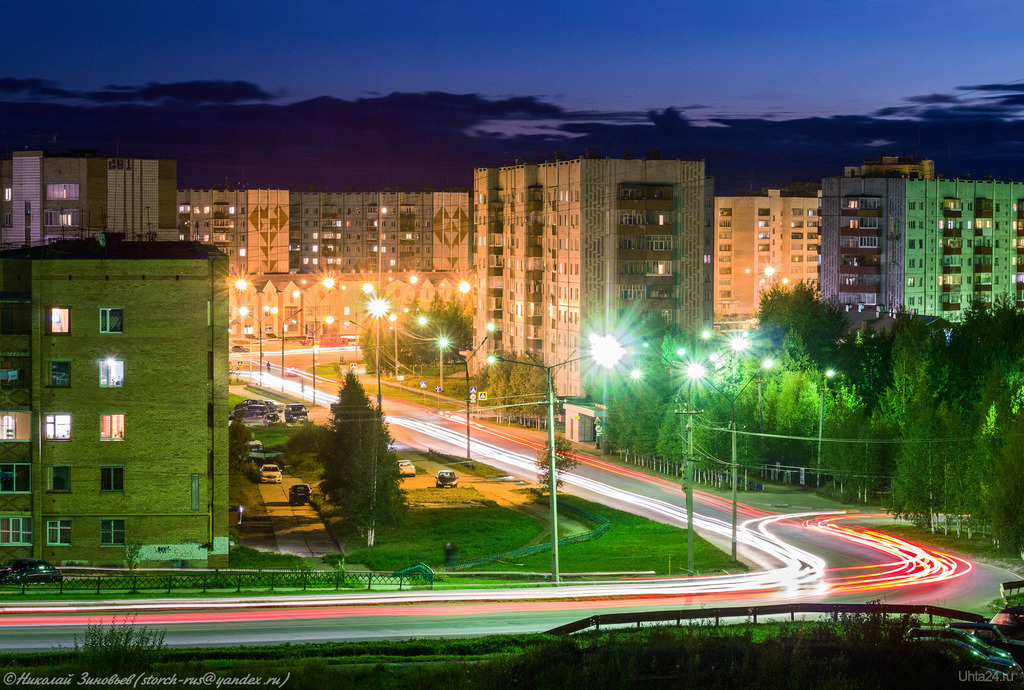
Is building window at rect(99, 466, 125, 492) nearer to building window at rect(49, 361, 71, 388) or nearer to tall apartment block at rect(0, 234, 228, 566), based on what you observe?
tall apartment block at rect(0, 234, 228, 566)

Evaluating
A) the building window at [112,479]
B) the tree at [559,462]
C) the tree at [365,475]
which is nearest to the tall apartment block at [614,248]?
the tree at [559,462]

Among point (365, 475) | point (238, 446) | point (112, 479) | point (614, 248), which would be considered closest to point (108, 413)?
point (112, 479)

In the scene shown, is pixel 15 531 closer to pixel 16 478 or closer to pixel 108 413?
pixel 16 478

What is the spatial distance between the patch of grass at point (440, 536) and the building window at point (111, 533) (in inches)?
304

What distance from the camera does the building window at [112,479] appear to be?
3741cm

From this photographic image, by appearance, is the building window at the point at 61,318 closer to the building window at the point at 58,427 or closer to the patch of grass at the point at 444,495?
the building window at the point at 58,427

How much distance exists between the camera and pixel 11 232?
244 ft

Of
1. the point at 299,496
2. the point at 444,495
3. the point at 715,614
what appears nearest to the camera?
the point at 715,614

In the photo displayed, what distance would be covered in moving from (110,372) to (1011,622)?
2793 centimetres

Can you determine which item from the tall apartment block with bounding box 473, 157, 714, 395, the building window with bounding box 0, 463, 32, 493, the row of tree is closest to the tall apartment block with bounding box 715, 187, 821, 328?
the tall apartment block with bounding box 473, 157, 714, 395

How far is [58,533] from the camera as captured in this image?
1460 inches

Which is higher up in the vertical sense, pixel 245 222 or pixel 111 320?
pixel 245 222

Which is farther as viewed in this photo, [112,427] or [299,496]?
[299,496]

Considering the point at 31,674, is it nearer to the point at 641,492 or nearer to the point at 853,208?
the point at 641,492
